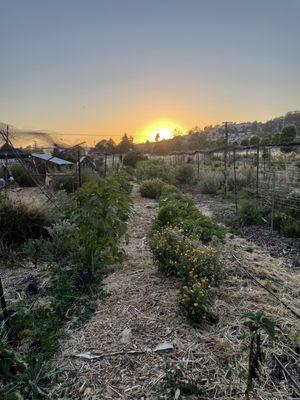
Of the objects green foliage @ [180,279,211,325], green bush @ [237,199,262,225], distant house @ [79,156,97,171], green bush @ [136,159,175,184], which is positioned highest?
distant house @ [79,156,97,171]

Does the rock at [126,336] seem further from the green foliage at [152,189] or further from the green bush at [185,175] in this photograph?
the green bush at [185,175]

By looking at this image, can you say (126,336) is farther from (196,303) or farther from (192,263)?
(192,263)

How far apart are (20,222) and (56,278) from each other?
173 centimetres

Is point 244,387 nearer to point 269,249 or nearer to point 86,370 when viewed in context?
point 86,370

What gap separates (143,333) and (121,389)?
567mm

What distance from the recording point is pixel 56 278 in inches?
143

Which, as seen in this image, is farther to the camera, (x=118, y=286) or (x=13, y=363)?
(x=118, y=286)

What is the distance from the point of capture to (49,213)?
5.32 meters

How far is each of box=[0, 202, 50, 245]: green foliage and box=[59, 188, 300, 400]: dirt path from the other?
1861 millimetres

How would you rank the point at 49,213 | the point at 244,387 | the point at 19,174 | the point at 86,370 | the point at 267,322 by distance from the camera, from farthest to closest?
the point at 19,174
the point at 49,213
the point at 86,370
the point at 244,387
the point at 267,322

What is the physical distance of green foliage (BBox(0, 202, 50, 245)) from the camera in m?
4.88

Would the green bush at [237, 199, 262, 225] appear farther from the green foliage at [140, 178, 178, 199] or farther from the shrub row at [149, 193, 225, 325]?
the green foliage at [140, 178, 178, 199]

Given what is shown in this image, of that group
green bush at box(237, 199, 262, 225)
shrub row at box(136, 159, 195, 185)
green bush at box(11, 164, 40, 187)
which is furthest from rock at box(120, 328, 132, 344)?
shrub row at box(136, 159, 195, 185)

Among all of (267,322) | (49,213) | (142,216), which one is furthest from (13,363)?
(142,216)
